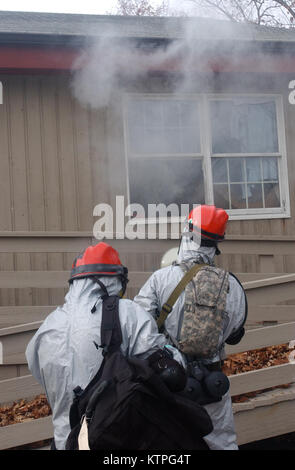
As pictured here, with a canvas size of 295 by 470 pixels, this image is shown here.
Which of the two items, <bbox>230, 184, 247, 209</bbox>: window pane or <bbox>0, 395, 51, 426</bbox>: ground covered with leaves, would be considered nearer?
<bbox>0, 395, 51, 426</bbox>: ground covered with leaves

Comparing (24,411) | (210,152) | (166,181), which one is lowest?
(24,411)

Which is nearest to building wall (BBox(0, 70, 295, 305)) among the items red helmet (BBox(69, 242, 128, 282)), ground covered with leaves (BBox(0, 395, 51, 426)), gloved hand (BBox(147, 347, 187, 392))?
ground covered with leaves (BBox(0, 395, 51, 426))

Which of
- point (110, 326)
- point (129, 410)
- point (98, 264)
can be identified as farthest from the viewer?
point (98, 264)

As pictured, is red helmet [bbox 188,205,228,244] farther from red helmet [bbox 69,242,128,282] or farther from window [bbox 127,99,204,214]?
window [bbox 127,99,204,214]

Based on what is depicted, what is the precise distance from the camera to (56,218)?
6.19 metres

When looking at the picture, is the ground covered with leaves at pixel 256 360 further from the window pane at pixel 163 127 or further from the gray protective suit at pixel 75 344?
the gray protective suit at pixel 75 344

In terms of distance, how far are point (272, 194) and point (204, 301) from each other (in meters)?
4.22

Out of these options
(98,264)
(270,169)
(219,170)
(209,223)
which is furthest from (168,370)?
(270,169)

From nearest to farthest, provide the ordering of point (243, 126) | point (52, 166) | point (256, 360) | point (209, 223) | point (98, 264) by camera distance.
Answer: point (98, 264) < point (209, 223) < point (256, 360) < point (52, 166) < point (243, 126)

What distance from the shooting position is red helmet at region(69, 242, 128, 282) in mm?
2564

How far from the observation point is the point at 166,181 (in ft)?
21.7

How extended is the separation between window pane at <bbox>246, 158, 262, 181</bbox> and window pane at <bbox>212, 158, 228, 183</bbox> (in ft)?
1.09

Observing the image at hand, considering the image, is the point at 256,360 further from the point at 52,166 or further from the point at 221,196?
the point at 52,166

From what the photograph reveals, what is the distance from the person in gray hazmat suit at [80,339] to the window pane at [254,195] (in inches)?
180
